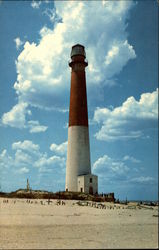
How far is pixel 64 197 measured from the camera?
2588 cm

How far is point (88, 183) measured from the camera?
30016mm

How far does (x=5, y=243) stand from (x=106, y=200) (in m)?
19.1

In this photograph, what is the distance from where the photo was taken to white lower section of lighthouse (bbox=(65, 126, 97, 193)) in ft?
102

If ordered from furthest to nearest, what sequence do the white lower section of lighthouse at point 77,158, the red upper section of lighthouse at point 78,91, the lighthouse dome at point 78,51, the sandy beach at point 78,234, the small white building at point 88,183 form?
1. the lighthouse dome at point 78,51
2. the red upper section of lighthouse at point 78,91
3. the white lower section of lighthouse at point 77,158
4. the small white building at point 88,183
5. the sandy beach at point 78,234

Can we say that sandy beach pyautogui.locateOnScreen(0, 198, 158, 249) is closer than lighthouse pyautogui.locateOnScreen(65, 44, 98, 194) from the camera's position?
Yes

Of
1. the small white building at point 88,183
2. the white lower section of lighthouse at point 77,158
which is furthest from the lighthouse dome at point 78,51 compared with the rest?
the small white building at point 88,183

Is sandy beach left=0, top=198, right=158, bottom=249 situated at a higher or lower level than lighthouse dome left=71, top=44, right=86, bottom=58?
lower

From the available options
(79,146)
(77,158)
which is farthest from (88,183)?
(79,146)

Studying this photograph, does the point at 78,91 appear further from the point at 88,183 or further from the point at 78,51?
the point at 88,183

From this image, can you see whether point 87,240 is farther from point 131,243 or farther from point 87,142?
point 87,142

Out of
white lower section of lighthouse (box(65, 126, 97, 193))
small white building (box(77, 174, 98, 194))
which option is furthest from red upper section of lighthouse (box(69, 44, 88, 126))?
small white building (box(77, 174, 98, 194))

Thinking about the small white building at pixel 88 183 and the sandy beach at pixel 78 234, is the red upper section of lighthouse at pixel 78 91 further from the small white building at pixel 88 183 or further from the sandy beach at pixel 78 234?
the sandy beach at pixel 78 234

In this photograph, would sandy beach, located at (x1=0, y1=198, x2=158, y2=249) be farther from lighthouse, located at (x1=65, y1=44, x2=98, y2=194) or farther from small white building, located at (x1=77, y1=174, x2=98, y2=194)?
lighthouse, located at (x1=65, y1=44, x2=98, y2=194)

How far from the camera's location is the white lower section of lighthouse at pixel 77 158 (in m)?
31.0
